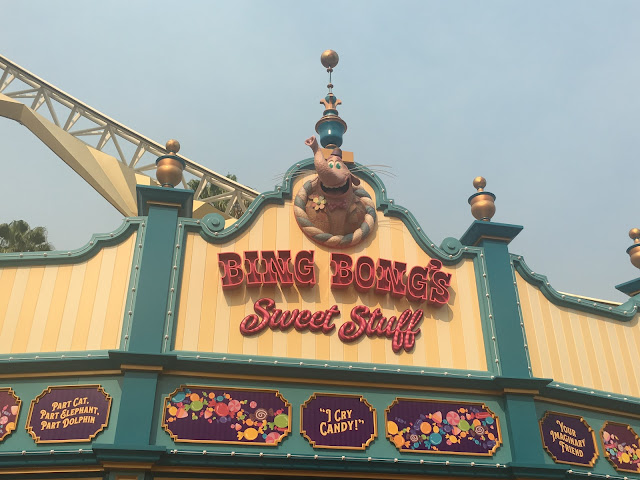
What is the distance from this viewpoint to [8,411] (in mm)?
7367

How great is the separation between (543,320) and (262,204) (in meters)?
4.71

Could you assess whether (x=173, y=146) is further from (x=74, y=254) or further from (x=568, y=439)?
(x=568, y=439)

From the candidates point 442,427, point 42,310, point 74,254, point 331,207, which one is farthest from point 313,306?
point 42,310

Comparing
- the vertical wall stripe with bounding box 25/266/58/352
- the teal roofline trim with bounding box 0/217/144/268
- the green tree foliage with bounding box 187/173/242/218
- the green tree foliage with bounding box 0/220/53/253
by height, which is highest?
the green tree foliage with bounding box 187/173/242/218

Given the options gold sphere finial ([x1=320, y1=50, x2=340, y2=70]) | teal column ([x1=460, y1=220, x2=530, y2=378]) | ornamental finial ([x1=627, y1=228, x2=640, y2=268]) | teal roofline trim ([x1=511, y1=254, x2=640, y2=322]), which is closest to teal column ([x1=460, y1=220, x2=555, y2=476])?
teal column ([x1=460, y1=220, x2=530, y2=378])

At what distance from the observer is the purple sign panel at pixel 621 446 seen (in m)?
8.81

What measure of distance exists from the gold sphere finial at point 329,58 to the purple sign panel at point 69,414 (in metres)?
6.70

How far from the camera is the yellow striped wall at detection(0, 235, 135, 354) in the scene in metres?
7.77

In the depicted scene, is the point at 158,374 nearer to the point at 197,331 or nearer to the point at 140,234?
the point at 197,331

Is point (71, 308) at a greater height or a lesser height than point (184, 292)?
lesser

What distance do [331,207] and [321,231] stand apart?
0.40 meters

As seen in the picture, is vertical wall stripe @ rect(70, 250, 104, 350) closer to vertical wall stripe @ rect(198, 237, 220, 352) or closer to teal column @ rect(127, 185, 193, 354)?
teal column @ rect(127, 185, 193, 354)

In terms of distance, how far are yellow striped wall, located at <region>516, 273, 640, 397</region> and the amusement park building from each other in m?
0.03

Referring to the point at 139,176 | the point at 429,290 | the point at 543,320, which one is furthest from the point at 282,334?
the point at 139,176
